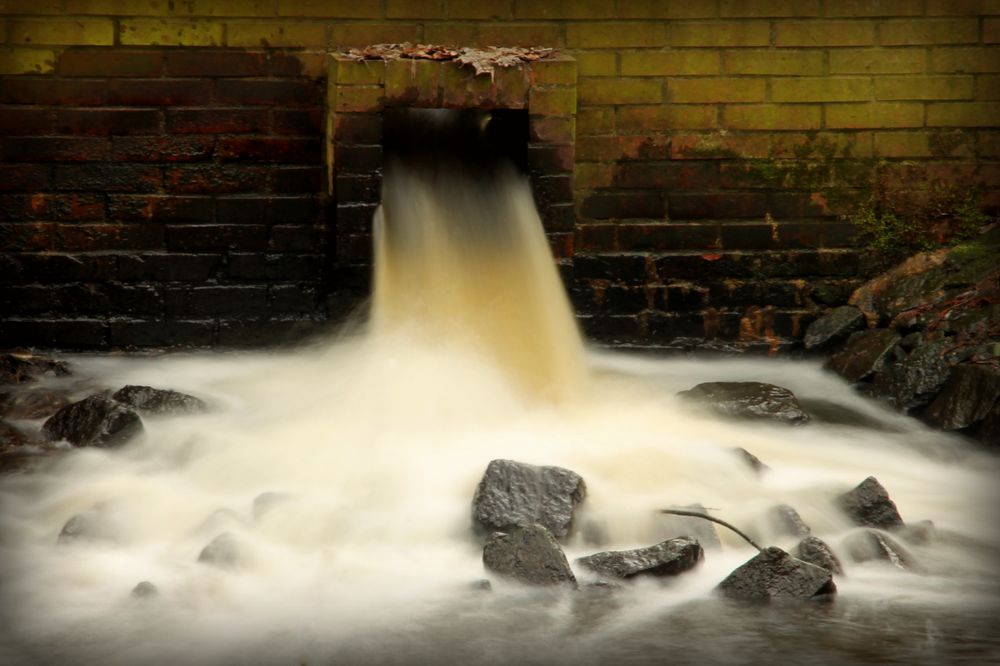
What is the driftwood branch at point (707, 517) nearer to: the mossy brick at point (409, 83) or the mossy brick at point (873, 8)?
the mossy brick at point (409, 83)

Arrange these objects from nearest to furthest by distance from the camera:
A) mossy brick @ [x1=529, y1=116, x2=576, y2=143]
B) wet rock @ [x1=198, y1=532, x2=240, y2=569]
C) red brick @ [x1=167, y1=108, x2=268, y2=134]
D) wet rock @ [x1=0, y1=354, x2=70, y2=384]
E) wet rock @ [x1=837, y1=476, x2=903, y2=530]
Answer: wet rock @ [x1=198, y1=532, x2=240, y2=569]
wet rock @ [x1=837, y1=476, x2=903, y2=530]
wet rock @ [x1=0, y1=354, x2=70, y2=384]
mossy brick @ [x1=529, y1=116, x2=576, y2=143]
red brick @ [x1=167, y1=108, x2=268, y2=134]

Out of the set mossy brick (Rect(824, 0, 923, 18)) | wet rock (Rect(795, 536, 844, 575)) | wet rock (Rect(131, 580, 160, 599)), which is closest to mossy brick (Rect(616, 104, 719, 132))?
mossy brick (Rect(824, 0, 923, 18))

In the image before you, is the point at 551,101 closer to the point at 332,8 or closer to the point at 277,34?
the point at 332,8

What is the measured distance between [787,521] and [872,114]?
3.01m

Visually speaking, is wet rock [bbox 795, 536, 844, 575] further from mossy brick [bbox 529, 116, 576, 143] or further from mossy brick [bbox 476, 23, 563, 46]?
mossy brick [bbox 476, 23, 563, 46]

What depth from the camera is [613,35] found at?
6059mm

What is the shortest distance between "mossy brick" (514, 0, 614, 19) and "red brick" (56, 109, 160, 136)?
6.25 feet

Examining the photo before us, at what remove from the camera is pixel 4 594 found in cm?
342

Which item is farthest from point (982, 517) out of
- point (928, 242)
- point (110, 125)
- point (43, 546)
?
point (110, 125)

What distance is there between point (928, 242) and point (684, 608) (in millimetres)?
3609

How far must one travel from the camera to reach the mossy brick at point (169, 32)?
5918mm

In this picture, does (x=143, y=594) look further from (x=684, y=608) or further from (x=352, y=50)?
(x=352, y=50)

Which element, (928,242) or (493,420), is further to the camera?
(928,242)

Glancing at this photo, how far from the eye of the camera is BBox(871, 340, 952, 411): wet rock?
5.36 metres
